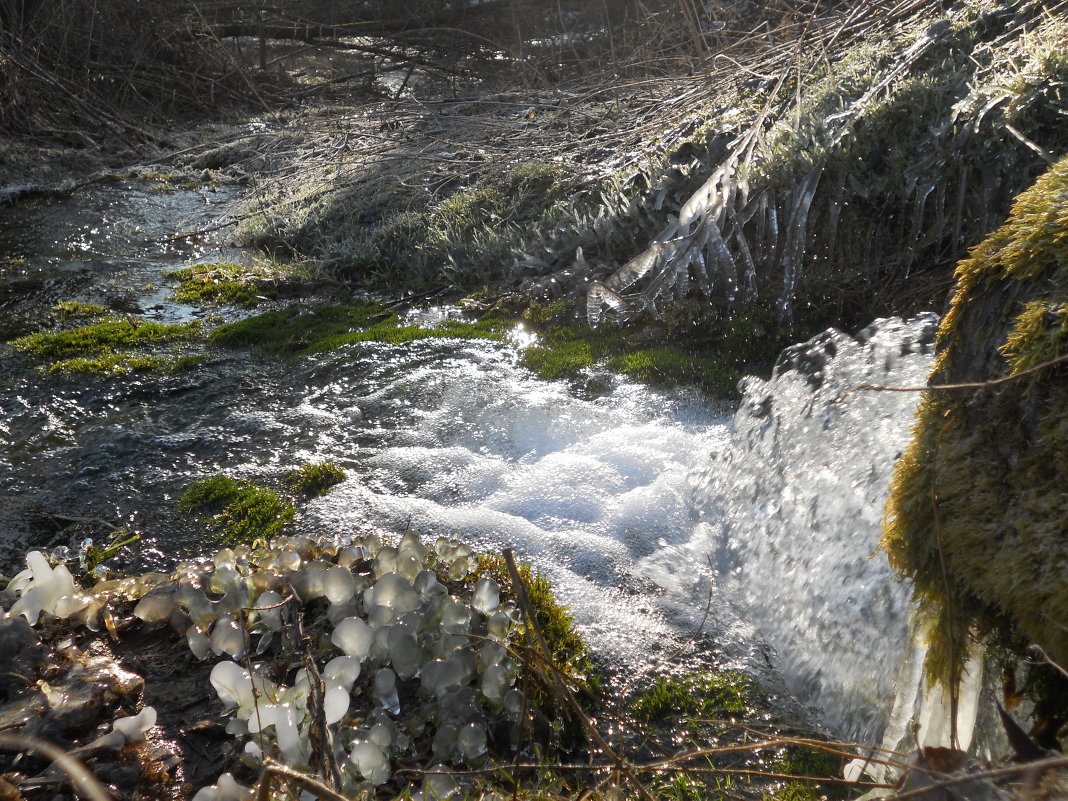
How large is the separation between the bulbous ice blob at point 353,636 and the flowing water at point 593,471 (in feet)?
2.62

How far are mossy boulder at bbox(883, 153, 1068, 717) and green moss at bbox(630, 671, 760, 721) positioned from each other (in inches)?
28.1

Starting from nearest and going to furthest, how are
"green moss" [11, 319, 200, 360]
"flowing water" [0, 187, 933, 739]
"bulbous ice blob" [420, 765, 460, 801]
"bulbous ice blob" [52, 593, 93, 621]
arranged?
"bulbous ice blob" [420, 765, 460, 801] → "bulbous ice blob" [52, 593, 93, 621] → "flowing water" [0, 187, 933, 739] → "green moss" [11, 319, 200, 360]

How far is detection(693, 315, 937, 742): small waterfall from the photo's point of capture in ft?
6.93

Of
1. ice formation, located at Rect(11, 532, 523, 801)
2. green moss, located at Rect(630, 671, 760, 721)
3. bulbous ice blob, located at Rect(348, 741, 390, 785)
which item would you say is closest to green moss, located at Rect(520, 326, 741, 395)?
green moss, located at Rect(630, 671, 760, 721)

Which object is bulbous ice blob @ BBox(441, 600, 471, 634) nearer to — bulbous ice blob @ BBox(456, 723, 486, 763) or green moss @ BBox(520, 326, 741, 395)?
bulbous ice blob @ BBox(456, 723, 486, 763)

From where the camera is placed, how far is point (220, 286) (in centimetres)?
588

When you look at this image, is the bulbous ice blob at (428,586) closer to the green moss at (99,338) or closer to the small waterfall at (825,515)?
the small waterfall at (825,515)

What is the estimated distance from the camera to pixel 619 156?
6.34 metres

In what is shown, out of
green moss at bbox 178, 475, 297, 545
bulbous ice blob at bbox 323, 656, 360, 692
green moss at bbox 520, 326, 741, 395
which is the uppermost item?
green moss at bbox 520, 326, 741, 395

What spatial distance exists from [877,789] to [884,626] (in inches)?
24.6

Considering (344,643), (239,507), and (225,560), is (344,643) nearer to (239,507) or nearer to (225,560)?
(225,560)

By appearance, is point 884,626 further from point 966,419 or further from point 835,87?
point 835,87

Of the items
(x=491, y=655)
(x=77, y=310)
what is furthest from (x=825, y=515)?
(x=77, y=310)

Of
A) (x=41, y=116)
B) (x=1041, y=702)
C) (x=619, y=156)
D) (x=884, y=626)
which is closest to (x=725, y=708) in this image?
(x=884, y=626)
